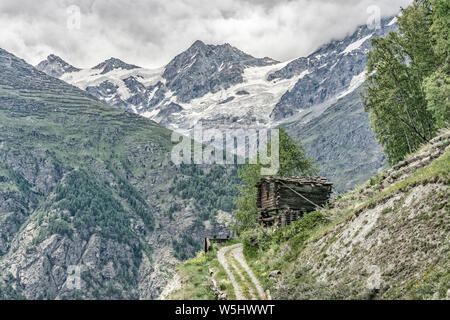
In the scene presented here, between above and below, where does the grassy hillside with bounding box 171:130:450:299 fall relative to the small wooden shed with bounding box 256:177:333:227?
below

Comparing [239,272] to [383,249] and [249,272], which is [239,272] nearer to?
[249,272]

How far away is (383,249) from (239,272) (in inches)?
593

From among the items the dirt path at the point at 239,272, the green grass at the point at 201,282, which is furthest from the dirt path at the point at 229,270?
the green grass at the point at 201,282

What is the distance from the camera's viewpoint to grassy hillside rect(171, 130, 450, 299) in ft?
47.9

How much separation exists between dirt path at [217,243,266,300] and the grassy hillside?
67cm

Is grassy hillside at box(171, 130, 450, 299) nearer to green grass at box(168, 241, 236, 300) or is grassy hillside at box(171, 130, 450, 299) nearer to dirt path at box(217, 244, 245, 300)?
green grass at box(168, 241, 236, 300)

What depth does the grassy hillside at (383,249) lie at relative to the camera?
14602mm

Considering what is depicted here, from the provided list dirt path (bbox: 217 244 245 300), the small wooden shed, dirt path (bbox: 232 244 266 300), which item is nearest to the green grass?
dirt path (bbox: 217 244 245 300)

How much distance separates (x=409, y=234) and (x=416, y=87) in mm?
37569

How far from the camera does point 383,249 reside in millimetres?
17391

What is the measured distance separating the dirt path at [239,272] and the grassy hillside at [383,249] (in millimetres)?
670

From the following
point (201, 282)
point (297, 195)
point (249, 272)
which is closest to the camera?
point (201, 282)

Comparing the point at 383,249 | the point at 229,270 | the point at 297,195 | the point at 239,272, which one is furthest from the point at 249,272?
the point at 297,195

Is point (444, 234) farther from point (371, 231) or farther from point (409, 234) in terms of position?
point (371, 231)
